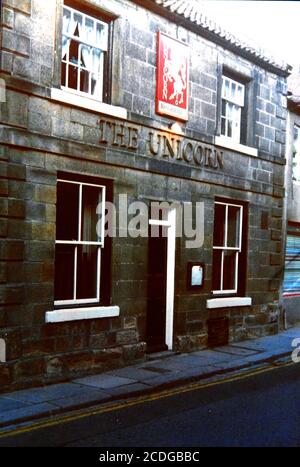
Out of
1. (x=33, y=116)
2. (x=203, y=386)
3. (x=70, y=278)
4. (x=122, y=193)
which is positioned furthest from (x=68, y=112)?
(x=203, y=386)

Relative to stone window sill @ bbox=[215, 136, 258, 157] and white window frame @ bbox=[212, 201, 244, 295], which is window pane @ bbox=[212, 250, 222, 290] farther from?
stone window sill @ bbox=[215, 136, 258, 157]

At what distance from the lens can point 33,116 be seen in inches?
346

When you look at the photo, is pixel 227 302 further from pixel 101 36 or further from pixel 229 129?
pixel 101 36

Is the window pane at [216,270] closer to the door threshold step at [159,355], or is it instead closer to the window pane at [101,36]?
the door threshold step at [159,355]

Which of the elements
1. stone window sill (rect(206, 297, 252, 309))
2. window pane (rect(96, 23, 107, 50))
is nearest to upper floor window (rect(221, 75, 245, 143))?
stone window sill (rect(206, 297, 252, 309))

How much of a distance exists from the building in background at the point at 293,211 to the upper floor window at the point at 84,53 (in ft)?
22.2

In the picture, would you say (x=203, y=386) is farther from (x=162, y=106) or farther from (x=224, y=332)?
(x=162, y=106)

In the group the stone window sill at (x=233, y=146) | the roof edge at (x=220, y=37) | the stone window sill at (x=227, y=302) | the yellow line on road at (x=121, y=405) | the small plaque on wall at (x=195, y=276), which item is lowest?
the yellow line on road at (x=121, y=405)

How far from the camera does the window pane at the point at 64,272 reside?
955 cm

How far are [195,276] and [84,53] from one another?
4907 millimetres

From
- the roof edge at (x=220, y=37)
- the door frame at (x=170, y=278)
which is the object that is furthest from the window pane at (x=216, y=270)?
the roof edge at (x=220, y=37)

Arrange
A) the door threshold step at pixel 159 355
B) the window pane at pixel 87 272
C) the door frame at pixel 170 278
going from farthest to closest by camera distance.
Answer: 1. the door frame at pixel 170 278
2. the door threshold step at pixel 159 355
3. the window pane at pixel 87 272

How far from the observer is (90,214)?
10109 millimetres

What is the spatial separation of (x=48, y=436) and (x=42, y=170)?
13.3 feet
